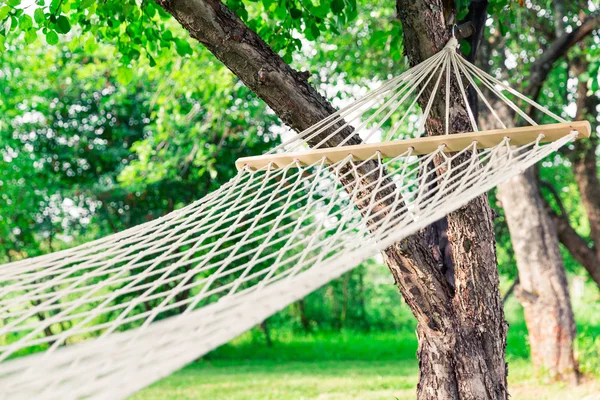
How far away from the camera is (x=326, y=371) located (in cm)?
567

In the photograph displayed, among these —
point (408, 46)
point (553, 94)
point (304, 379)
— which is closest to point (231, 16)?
point (408, 46)

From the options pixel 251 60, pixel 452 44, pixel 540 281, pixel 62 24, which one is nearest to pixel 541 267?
pixel 540 281

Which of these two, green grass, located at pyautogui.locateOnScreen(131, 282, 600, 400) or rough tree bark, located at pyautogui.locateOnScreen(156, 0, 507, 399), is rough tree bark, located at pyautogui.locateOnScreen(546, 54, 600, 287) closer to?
green grass, located at pyautogui.locateOnScreen(131, 282, 600, 400)

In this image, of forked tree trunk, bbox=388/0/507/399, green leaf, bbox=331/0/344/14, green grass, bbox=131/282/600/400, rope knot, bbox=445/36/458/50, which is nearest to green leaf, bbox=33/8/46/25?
green leaf, bbox=331/0/344/14

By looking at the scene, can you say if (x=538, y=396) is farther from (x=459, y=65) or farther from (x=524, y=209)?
(x=459, y=65)

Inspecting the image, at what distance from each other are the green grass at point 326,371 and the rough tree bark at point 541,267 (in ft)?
0.46

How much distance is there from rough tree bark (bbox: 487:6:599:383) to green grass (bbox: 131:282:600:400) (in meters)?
0.14

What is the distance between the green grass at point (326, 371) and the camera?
4.48m

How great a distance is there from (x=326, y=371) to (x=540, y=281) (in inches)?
75.1

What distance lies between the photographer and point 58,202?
6.91 m

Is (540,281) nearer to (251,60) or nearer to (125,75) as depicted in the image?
(125,75)

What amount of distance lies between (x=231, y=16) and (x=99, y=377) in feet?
4.15

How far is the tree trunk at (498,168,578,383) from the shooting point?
4.75 meters

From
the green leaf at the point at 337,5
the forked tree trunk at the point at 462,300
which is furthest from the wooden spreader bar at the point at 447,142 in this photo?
the green leaf at the point at 337,5
